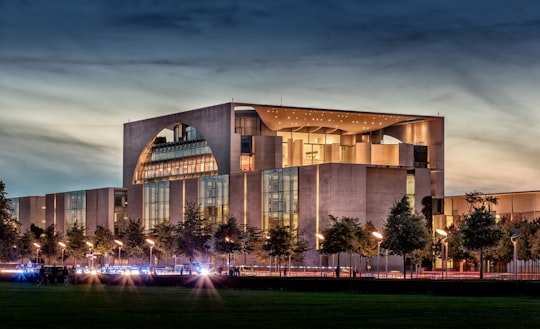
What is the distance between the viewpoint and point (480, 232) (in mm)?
94062

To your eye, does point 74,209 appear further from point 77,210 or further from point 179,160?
point 179,160

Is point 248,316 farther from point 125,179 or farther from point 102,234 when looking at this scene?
point 125,179

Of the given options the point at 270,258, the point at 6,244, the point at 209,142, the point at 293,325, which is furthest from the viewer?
the point at 209,142

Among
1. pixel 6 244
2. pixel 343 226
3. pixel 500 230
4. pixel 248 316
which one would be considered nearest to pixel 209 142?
pixel 343 226

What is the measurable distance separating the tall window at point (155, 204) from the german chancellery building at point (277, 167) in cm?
19

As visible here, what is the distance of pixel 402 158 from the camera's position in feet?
486

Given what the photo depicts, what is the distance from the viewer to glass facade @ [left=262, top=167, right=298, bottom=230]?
433 feet

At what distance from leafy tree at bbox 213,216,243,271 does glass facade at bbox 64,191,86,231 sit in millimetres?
55104

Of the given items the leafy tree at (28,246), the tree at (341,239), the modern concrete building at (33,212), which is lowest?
the leafy tree at (28,246)

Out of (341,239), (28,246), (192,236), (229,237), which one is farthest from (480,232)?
(28,246)

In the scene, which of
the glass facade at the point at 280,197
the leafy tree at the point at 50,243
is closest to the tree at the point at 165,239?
the glass facade at the point at 280,197

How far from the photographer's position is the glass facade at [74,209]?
578ft

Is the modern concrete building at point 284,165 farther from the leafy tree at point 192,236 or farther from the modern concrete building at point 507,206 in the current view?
the leafy tree at point 192,236

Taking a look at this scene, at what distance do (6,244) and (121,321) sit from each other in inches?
2896
